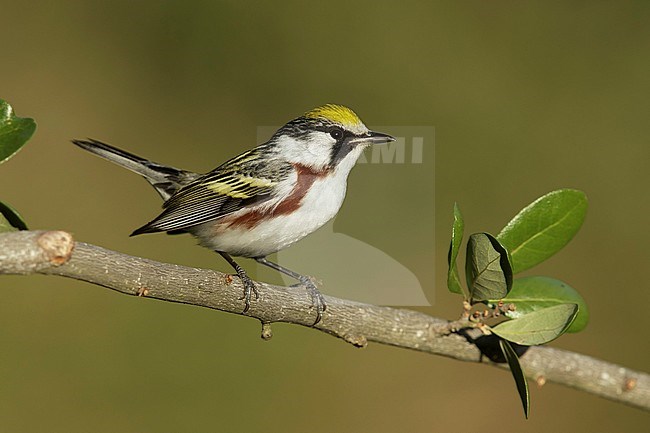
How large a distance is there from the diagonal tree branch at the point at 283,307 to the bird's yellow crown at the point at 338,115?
555 mm

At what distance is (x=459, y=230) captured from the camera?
145 centimetres

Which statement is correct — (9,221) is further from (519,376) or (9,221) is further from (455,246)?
(519,376)

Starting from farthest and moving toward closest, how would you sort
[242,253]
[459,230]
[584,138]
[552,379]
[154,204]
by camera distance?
[584,138]
[154,204]
[242,253]
[552,379]
[459,230]

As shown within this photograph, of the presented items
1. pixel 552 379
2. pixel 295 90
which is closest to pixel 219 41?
pixel 295 90

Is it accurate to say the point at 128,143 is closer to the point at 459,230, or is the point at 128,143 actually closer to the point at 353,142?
the point at 353,142

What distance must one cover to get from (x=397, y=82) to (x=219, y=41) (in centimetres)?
105

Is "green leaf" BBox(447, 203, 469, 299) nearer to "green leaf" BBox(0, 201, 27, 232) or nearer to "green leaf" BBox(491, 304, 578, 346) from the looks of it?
"green leaf" BBox(491, 304, 578, 346)

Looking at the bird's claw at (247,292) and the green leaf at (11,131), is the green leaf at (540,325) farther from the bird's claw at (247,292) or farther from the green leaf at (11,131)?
the green leaf at (11,131)

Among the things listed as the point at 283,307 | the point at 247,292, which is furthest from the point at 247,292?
the point at 283,307

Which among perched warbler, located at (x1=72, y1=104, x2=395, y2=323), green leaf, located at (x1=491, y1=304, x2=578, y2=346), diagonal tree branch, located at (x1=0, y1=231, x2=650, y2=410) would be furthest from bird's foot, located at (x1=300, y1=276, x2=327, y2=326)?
green leaf, located at (x1=491, y1=304, x2=578, y2=346)

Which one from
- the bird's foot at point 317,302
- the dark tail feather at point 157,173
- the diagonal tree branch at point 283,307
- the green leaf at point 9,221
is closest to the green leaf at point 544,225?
the diagonal tree branch at point 283,307

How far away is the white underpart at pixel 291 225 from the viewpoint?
2041mm

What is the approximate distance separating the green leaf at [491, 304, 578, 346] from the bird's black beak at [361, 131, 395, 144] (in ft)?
2.26

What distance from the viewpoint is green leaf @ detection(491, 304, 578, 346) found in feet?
4.67
